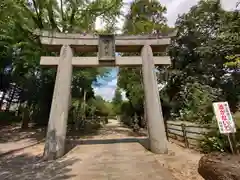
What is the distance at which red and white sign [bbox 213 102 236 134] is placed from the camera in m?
4.98

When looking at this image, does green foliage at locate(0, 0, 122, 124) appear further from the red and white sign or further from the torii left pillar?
the red and white sign

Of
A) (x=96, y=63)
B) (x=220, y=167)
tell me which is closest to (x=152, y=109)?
(x=96, y=63)

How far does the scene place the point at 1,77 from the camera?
20094mm

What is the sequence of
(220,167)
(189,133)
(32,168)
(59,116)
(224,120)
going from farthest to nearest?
(189,133), (59,116), (32,168), (224,120), (220,167)

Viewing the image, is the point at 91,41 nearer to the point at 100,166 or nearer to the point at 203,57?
the point at 100,166

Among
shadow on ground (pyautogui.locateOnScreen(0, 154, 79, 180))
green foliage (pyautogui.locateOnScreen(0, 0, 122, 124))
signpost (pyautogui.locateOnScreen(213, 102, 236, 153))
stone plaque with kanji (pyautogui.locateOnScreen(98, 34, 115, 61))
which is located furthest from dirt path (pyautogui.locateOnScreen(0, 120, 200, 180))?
green foliage (pyautogui.locateOnScreen(0, 0, 122, 124))

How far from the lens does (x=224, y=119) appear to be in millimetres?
5125

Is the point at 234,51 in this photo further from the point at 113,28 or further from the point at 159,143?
the point at 159,143

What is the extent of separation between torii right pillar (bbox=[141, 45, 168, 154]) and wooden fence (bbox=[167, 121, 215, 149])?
4.03 feet

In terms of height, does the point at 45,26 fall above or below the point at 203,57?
above

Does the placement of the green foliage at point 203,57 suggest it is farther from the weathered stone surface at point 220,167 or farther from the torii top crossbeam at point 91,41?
the weathered stone surface at point 220,167

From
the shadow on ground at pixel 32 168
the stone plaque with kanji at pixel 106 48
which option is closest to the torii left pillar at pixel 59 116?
the shadow on ground at pixel 32 168

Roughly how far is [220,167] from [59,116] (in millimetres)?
5179

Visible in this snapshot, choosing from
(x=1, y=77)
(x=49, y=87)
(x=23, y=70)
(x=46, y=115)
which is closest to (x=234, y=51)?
(x=49, y=87)
